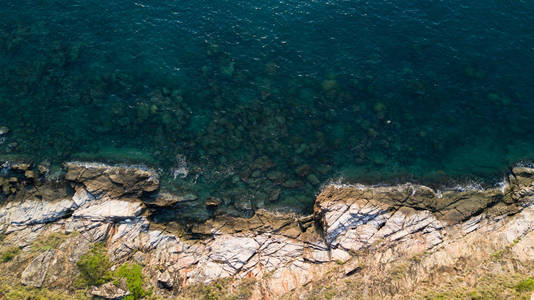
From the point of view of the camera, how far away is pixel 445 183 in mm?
47438

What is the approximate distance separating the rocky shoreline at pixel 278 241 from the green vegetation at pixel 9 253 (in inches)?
7.8

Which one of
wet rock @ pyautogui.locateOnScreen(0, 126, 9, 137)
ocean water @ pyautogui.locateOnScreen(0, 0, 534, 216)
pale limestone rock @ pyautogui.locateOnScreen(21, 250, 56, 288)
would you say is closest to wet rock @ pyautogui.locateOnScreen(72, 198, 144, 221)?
ocean water @ pyautogui.locateOnScreen(0, 0, 534, 216)

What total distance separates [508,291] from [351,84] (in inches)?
1275

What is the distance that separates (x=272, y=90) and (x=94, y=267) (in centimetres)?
3244

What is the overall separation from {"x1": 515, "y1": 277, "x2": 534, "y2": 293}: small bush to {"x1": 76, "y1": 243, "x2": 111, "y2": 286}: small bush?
131 ft

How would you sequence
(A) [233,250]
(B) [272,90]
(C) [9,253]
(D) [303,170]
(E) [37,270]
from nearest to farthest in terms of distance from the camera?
1. (E) [37,270]
2. (C) [9,253]
3. (A) [233,250]
4. (D) [303,170]
5. (B) [272,90]

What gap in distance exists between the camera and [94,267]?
39.0m

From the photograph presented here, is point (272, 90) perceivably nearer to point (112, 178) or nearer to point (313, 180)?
point (313, 180)

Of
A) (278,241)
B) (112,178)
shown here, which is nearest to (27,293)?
(112,178)

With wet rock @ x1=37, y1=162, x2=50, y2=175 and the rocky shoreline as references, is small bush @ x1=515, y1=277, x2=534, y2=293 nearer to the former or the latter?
the rocky shoreline

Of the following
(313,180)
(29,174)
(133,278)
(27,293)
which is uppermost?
(313,180)

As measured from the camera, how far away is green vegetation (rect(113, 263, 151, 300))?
1499 inches

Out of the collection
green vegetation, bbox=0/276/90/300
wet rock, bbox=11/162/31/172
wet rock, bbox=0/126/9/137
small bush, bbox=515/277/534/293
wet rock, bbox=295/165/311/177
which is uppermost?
small bush, bbox=515/277/534/293

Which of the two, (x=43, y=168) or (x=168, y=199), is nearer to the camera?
(x=168, y=199)
